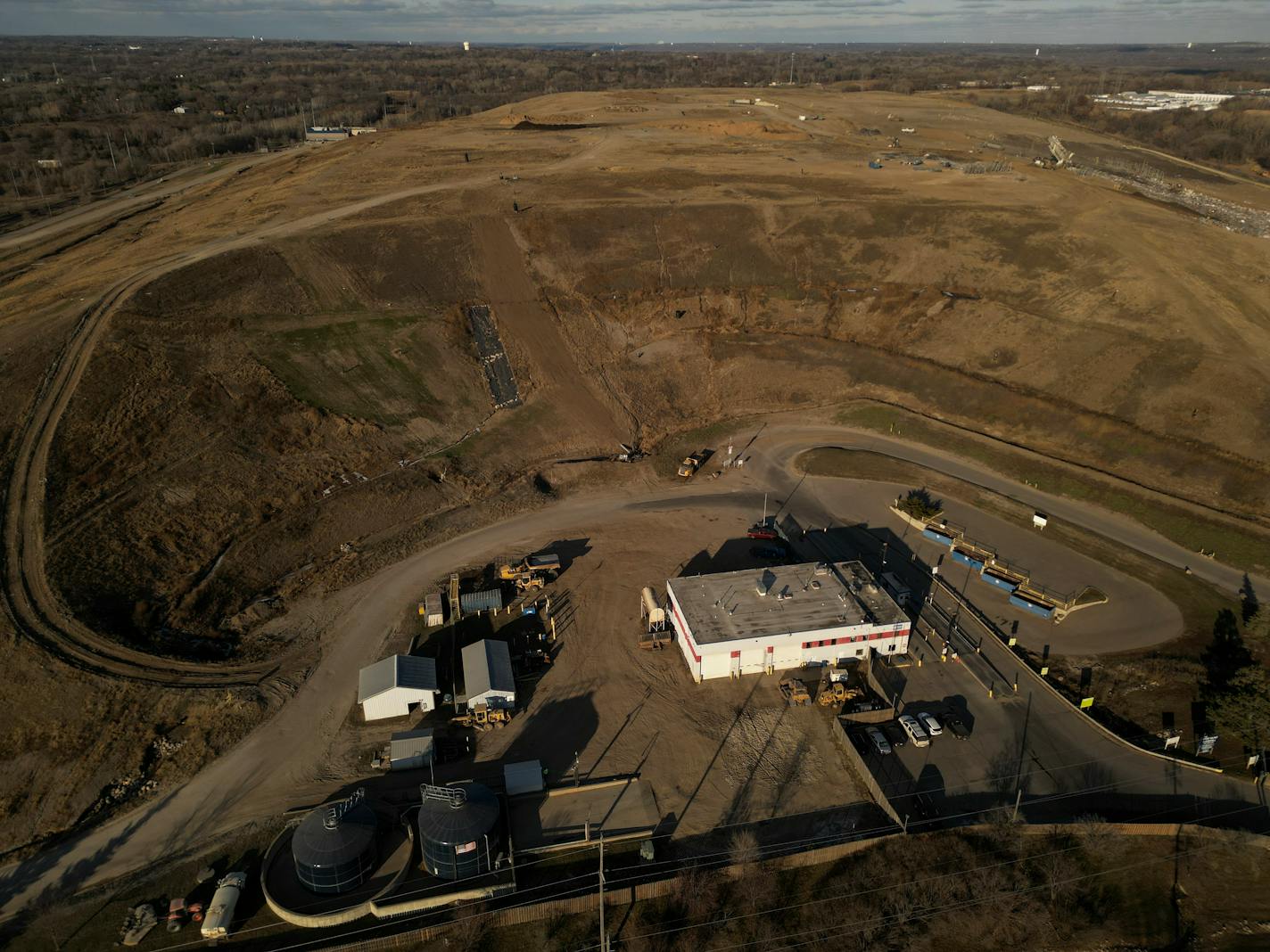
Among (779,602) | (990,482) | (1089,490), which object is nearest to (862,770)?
(779,602)

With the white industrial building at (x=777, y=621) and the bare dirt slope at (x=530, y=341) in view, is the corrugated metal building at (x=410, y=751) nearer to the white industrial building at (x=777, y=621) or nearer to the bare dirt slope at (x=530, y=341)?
the bare dirt slope at (x=530, y=341)

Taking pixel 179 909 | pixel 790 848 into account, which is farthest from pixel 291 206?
pixel 790 848

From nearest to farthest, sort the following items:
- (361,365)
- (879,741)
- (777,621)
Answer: (879,741)
(777,621)
(361,365)

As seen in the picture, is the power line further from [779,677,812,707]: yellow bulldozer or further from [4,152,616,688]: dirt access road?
[4,152,616,688]: dirt access road

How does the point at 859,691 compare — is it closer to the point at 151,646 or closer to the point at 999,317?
the point at 151,646

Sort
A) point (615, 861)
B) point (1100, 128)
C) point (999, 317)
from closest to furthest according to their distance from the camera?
point (615, 861) → point (999, 317) → point (1100, 128)

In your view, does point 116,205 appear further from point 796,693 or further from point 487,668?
point 796,693

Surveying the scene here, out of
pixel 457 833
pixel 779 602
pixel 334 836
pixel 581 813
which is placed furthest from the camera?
pixel 779 602
